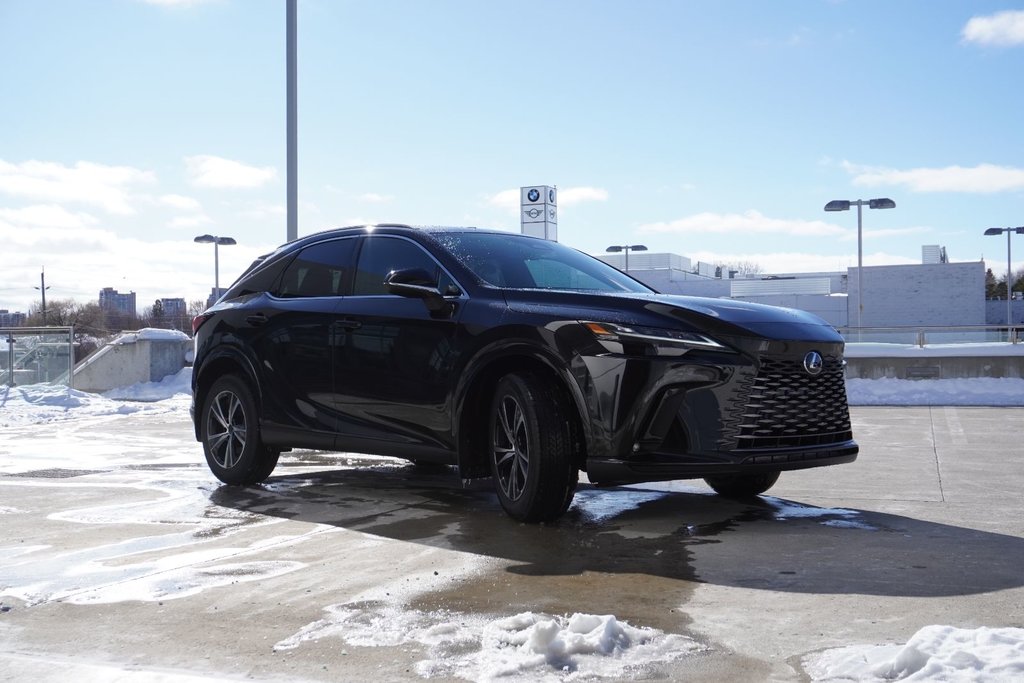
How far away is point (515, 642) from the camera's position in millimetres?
3836

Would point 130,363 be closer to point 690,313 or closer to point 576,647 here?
point 690,313

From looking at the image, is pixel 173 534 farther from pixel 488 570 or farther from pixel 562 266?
pixel 562 266

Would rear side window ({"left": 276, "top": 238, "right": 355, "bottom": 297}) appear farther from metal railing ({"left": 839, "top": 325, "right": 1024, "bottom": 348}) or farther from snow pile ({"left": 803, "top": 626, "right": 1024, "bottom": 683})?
metal railing ({"left": 839, "top": 325, "right": 1024, "bottom": 348})

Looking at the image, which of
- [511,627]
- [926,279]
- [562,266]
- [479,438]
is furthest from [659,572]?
[926,279]

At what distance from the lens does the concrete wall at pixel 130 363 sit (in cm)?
2277

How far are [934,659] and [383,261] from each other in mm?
4639

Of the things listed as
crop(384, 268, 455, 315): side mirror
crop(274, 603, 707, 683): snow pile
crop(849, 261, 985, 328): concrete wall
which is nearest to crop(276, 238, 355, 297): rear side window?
crop(384, 268, 455, 315): side mirror

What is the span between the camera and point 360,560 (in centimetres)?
536

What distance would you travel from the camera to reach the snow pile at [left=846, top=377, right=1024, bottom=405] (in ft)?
64.9

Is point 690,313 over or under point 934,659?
A: over

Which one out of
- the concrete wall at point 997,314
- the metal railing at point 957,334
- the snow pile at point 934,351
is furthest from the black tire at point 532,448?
the concrete wall at point 997,314

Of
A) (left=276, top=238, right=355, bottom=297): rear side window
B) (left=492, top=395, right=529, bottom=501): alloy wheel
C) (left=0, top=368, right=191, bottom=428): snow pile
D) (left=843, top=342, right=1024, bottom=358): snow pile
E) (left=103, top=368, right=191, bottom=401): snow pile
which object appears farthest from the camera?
(left=843, top=342, right=1024, bottom=358): snow pile

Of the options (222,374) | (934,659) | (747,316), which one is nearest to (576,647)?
(934,659)

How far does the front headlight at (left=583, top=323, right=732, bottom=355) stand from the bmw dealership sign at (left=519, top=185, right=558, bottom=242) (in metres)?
19.9
